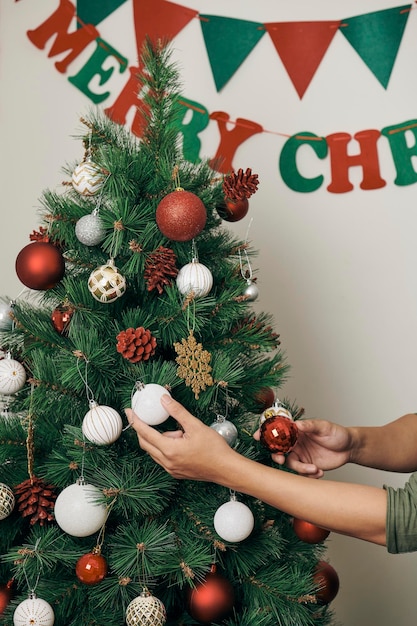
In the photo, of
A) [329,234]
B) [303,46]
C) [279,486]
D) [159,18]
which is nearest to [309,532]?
[279,486]

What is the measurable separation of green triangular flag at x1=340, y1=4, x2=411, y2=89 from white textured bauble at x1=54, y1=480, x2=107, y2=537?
4.57 ft

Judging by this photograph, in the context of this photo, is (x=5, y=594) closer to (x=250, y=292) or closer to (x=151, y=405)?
(x=151, y=405)

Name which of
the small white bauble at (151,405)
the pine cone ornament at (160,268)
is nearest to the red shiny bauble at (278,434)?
the small white bauble at (151,405)

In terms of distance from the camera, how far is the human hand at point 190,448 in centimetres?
86

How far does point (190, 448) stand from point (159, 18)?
139 cm

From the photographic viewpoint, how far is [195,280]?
38.6 inches

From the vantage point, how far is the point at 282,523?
1.13 meters

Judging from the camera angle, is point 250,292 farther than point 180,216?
Yes

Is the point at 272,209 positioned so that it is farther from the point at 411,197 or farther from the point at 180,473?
the point at 180,473

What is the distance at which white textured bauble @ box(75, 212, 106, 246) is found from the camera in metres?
1.00

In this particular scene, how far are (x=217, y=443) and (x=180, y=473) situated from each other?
0.07m

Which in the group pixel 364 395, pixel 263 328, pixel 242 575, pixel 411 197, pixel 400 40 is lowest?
pixel 242 575

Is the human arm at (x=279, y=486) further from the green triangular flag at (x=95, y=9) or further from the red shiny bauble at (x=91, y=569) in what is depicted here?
the green triangular flag at (x=95, y=9)

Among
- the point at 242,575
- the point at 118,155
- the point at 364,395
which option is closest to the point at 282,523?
the point at 242,575
